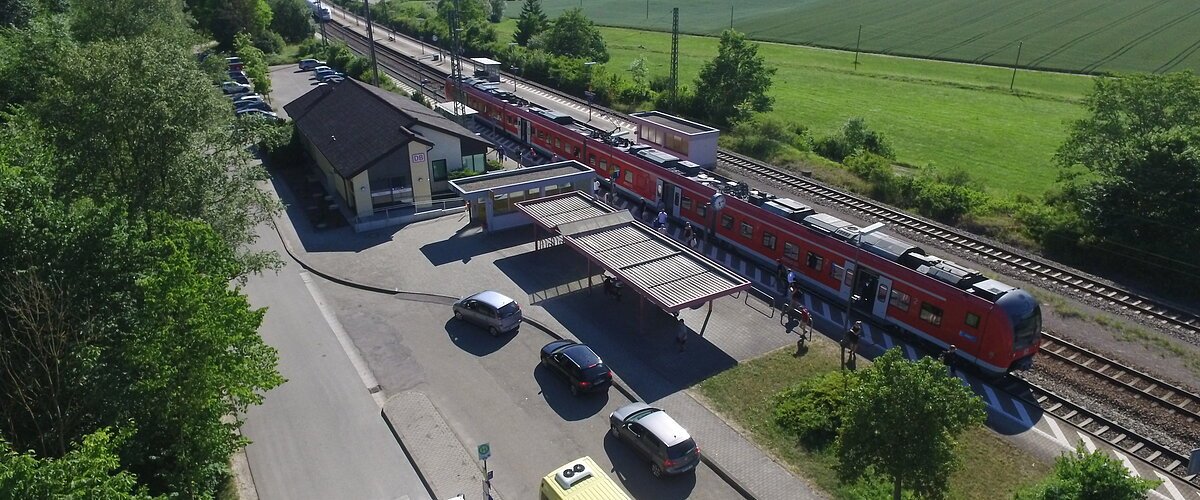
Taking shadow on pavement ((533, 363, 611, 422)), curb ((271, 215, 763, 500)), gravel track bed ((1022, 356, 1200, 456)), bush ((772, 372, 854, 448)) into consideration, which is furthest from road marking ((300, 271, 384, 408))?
gravel track bed ((1022, 356, 1200, 456))

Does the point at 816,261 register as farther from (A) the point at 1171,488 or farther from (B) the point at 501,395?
(B) the point at 501,395

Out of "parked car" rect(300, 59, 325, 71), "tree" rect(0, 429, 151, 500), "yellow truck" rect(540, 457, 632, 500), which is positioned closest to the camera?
"tree" rect(0, 429, 151, 500)

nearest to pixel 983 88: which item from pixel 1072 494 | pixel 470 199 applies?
pixel 470 199

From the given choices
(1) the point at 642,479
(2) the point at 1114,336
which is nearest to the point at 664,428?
(1) the point at 642,479

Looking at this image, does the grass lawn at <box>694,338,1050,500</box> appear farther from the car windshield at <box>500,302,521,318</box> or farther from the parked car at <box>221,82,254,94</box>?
the parked car at <box>221,82,254,94</box>

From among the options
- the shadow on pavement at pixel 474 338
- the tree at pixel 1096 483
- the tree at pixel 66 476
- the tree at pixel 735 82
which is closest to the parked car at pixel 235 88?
the tree at pixel 735 82

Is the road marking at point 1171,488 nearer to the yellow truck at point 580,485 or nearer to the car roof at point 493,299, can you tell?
the yellow truck at point 580,485

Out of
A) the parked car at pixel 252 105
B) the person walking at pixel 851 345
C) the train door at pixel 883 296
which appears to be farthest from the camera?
the parked car at pixel 252 105
